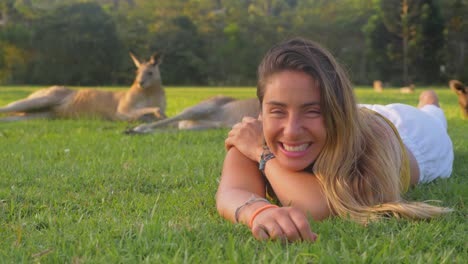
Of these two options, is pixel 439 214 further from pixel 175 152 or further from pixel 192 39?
pixel 192 39

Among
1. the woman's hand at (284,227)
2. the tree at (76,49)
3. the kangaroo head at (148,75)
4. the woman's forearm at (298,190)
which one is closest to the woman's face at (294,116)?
the woman's forearm at (298,190)

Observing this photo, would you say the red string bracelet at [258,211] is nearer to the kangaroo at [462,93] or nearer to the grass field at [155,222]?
the grass field at [155,222]

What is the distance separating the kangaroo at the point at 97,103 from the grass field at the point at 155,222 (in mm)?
4222

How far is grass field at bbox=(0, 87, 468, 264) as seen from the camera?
1.79 metres

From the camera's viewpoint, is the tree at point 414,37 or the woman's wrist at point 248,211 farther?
the tree at point 414,37

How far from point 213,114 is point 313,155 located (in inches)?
Result: 207

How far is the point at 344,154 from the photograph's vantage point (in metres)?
2.38

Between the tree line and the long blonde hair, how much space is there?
34.9 meters

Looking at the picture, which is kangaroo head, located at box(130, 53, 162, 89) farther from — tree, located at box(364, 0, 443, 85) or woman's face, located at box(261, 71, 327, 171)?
tree, located at box(364, 0, 443, 85)

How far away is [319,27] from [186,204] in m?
48.8

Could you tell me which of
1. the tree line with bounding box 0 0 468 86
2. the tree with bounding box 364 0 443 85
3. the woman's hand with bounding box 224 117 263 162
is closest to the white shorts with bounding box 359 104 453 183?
the woman's hand with bounding box 224 117 263 162

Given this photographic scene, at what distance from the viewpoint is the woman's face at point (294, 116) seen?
88.0 inches

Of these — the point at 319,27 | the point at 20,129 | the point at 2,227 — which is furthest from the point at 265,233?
the point at 319,27

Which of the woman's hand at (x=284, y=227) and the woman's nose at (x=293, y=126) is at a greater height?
the woman's nose at (x=293, y=126)
